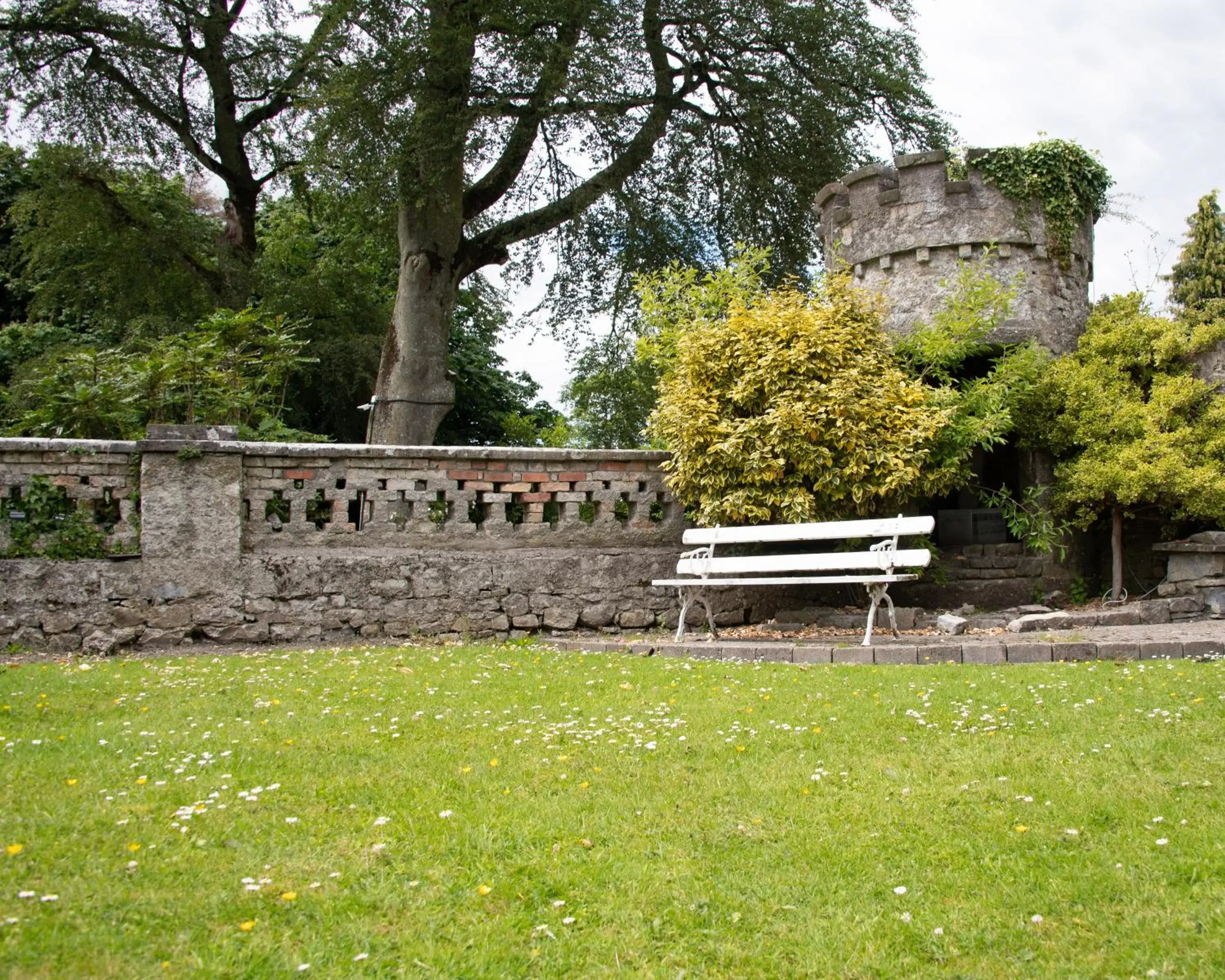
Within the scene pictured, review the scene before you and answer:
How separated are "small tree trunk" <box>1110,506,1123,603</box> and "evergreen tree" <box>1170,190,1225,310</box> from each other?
18.8 metres

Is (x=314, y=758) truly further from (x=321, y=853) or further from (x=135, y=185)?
(x=135, y=185)

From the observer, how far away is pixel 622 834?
4078 millimetres

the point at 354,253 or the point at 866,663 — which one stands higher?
the point at 354,253

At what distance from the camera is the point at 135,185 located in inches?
831

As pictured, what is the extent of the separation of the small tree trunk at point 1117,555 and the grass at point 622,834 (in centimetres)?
494

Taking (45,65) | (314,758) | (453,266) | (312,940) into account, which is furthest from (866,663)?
(45,65)

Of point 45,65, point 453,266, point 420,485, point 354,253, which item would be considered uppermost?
point 45,65

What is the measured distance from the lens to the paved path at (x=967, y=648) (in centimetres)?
787

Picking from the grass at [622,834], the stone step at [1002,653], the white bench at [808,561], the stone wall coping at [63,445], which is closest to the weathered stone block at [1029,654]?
the stone step at [1002,653]

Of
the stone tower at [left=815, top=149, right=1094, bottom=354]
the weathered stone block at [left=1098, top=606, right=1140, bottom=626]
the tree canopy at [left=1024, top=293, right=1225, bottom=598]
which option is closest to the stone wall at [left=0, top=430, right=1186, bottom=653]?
the weathered stone block at [left=1098, top=606, right=1140, bottom=626]

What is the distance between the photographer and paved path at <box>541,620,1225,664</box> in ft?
25.8

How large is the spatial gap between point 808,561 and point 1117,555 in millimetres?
4281

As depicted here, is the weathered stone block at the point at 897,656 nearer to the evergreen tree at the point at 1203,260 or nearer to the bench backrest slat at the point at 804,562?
the bench backrest slat at the point at 804,562

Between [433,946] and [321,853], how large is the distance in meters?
0.84
